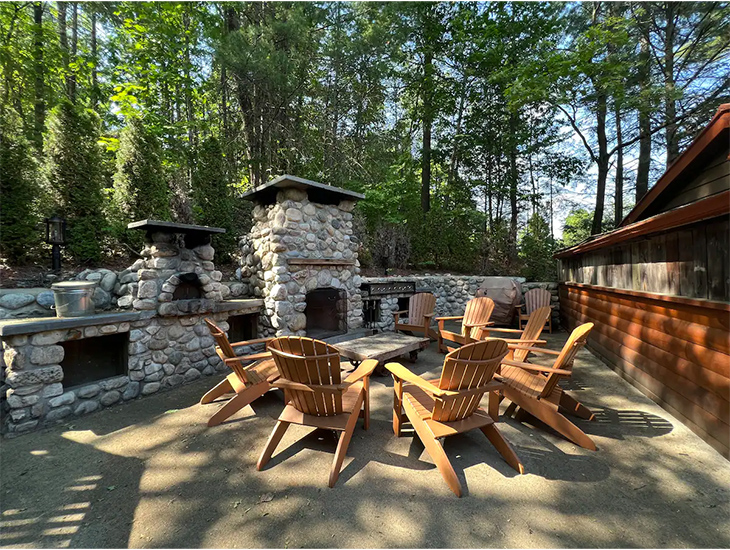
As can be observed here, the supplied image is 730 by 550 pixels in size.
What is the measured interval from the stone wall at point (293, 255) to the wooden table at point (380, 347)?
3.96ft

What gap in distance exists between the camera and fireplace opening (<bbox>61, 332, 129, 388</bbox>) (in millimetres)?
3516

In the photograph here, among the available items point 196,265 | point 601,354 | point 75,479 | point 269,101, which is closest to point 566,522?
point 75,479

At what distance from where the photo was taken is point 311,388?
2291 mm

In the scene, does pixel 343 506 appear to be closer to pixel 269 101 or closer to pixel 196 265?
pixel 196 265

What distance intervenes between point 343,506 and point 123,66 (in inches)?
429

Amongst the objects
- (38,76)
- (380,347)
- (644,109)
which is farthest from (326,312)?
(644,109)

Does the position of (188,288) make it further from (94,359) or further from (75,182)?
(75,182)

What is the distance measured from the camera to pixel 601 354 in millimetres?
4938

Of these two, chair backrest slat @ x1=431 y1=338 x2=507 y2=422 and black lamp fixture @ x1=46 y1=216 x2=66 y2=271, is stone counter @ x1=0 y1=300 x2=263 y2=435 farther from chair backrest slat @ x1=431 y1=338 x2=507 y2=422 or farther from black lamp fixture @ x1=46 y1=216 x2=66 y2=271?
chair backrest slat @ x1=431 y1=338 x2=507 y2=422

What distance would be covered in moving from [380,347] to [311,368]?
1.90 meters

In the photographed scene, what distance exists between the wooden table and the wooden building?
8.80 ft

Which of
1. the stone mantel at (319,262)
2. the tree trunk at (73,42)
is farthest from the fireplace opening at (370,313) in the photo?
the tree trunk at (73,42)

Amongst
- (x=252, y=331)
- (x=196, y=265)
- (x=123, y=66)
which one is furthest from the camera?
(x=123, y=66)

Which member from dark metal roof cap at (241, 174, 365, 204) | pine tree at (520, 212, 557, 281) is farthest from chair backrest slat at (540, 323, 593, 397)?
pine tree at (520, 212, 557, 281)
